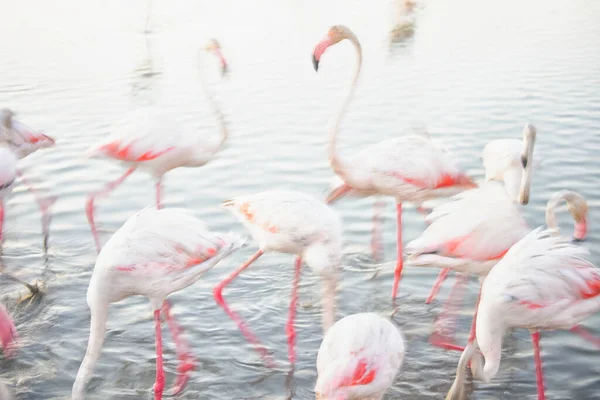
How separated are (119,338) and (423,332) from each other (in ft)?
5.43

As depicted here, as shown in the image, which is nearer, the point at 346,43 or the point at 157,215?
the point at 157,215

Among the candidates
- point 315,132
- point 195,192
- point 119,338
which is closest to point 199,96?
point 315,132

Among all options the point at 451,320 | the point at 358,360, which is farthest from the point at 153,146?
the point at 358,360

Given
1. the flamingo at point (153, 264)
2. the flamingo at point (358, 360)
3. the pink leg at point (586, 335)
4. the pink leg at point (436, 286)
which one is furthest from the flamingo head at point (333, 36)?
the pink leg at point (586, 335)

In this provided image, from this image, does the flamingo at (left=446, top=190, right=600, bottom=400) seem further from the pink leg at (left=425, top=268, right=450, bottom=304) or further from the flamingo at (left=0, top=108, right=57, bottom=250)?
the flamingo at (left=0, top=108, right=57, bottom=250)

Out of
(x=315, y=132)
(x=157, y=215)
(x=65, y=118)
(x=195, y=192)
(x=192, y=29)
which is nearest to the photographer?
(x=157, y=215)

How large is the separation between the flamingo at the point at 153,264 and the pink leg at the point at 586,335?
1883 millimetres

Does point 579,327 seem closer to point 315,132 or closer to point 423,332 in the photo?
point 423,332

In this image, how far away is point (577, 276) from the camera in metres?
3.72

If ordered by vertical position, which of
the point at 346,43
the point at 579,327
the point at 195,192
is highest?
the point at 346,43

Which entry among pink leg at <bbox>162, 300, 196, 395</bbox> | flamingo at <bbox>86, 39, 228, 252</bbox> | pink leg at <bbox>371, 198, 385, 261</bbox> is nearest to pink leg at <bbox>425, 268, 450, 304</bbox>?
pink leg at <bbox>371, 198, 385, 261</bbox>

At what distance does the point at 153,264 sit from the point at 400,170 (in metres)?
1.71

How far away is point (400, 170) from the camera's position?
Result: 4906 millimetres

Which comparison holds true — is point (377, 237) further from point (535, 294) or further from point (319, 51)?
point (535, 294)
